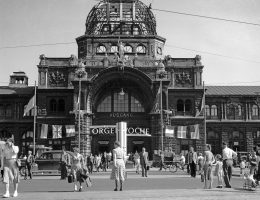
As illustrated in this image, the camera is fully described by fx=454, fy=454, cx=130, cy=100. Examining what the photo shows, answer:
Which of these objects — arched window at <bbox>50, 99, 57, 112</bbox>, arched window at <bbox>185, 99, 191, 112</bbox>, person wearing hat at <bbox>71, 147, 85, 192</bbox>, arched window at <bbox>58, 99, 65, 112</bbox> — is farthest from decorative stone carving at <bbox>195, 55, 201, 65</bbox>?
person wearing hat at <bbox>71, 147, 85, 192</bbox>

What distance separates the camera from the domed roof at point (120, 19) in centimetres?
5884

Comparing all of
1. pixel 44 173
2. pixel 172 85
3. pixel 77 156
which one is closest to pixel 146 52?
pixel 172 85

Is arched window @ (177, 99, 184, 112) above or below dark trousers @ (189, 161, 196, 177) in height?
above

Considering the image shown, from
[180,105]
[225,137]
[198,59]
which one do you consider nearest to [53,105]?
[180,105]

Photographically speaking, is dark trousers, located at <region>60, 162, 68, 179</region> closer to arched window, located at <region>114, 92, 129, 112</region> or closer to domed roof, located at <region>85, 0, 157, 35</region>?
arched window, located at <region>114, 92, 129, 112</region>

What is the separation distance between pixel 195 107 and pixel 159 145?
320 inches

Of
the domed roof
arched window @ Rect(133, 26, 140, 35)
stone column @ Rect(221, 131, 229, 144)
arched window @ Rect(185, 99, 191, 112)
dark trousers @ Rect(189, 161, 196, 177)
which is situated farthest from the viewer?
stone column @ Rect(221, 131, 229, 144)

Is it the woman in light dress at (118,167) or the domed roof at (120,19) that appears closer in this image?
the woman in light dress at (118,167)

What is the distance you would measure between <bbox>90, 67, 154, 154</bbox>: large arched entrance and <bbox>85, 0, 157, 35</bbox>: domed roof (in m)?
7.08

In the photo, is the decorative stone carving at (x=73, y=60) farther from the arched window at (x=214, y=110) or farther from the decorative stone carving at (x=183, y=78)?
the arched window at (x=214, y=110)

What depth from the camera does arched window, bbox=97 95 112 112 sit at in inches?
2276

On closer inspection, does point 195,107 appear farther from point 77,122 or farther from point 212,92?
point 77,122

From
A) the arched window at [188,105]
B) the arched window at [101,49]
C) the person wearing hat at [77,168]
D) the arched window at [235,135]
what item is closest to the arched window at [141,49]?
the arched window at [101,49]

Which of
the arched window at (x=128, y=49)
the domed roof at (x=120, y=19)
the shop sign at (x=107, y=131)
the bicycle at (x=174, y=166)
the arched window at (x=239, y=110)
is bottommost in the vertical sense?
the bicycle at (x=174, y=166)
